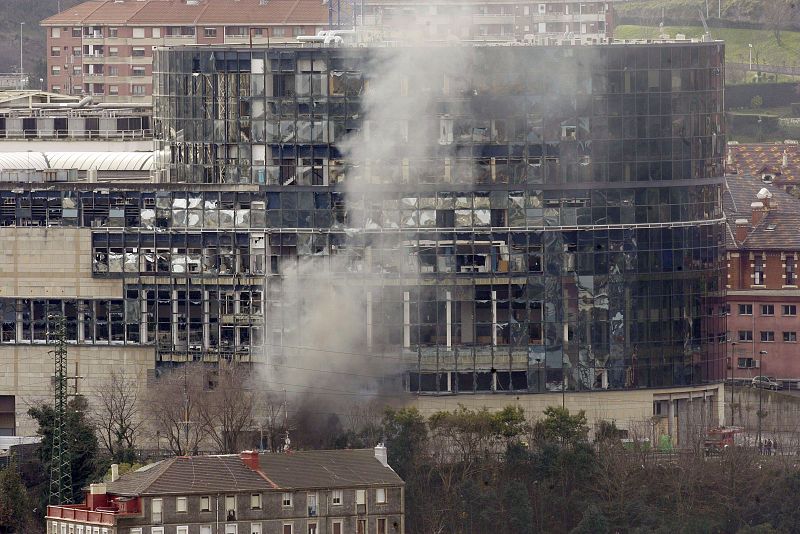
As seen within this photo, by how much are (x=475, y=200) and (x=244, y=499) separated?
3042 cm

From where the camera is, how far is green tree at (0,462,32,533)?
504 ft

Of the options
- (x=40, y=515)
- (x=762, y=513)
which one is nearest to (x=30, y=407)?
(x=40, y=515)

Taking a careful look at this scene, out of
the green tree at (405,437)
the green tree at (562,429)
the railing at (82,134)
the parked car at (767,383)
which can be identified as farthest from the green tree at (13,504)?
the parked car at (767,383)

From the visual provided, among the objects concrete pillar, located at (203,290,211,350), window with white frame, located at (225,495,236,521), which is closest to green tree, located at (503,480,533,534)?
window with white frame, located at (225,495,236,521)

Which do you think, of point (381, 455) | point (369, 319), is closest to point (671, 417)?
point (369, 319)

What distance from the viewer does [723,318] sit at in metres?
179

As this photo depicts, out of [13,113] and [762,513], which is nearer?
[762,513]

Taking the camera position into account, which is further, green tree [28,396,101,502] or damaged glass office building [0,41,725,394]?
damaged glass office building [0,41,725,394]

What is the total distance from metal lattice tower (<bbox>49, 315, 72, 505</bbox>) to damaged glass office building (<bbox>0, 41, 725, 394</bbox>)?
40.6 feet

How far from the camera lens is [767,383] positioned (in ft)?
644

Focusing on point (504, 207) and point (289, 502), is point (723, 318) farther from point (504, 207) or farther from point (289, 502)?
point (289, 502)

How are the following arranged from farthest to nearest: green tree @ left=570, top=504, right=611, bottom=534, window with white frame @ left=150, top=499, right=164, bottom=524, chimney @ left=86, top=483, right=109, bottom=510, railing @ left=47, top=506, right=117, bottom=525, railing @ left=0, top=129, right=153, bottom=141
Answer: railing @ left=0, top=129, right=153, bottom=141, green tree @ left=570, top=504, right=611, bottom=534, chimney @ left=86, top=483, right=109, bottom=510, window with white frame @ left=150, top=499, right=164, bottom=524, railing @ left=47, top=506, right=117, bottom=525

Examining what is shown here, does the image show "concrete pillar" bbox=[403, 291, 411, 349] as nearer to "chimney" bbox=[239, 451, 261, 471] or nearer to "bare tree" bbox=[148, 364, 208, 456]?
"bare tree" bbox=[148, 364, 208, 456]

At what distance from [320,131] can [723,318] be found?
25864 millimetres
